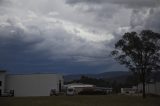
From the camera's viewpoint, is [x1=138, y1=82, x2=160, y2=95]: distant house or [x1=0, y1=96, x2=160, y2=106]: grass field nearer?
[x1=0, y1=96, x2=160, y2=106]: grass field

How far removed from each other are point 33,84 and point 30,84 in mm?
892

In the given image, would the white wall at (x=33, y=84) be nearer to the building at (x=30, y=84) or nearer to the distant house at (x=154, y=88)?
the building at (x=30, y=84)

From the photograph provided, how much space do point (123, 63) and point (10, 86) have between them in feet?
162

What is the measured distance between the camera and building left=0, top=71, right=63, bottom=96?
4195 inches

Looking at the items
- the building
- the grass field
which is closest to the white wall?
the building

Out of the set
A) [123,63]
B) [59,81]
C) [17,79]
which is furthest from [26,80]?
[123,63]

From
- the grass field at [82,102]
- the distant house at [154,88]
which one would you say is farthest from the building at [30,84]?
the grass field at [82,102]

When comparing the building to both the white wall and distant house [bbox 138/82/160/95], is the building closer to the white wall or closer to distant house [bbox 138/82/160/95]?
the white wall

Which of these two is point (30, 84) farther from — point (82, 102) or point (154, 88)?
point (82, 102)

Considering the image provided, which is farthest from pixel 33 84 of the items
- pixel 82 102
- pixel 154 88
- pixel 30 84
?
pixel 82 102

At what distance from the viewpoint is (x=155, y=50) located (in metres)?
67.1

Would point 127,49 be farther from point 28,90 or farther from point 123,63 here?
point 28,90

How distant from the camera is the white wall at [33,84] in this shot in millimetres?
106875

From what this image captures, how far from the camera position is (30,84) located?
107812 millimetres
